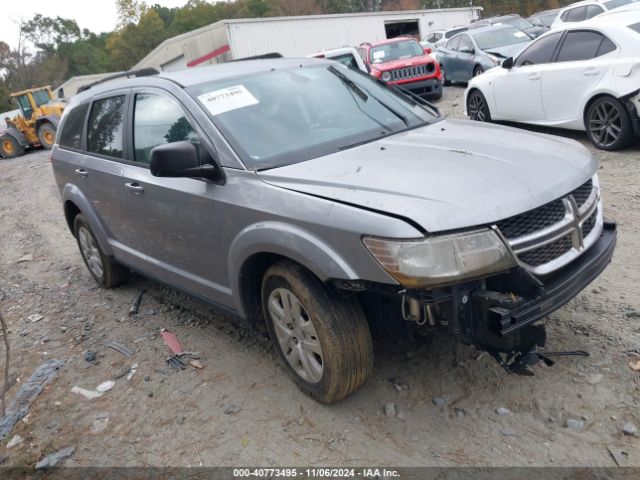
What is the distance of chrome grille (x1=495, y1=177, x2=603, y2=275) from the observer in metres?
2.56

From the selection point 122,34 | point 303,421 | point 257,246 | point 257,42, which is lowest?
point 303,421

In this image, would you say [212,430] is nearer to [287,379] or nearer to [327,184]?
[287,379]

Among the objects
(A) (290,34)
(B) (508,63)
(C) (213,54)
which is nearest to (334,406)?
(B) (508,63)

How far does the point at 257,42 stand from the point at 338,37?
21.1 feet

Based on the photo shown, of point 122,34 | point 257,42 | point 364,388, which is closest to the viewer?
point 364,388

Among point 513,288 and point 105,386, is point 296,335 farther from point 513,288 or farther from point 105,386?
point 105,386

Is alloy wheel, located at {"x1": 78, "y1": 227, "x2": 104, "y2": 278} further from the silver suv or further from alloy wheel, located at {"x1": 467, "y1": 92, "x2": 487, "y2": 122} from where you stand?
alloy wheel, located at {"x1": 467, "y1": 92, "x2": 487, "y2": 122}

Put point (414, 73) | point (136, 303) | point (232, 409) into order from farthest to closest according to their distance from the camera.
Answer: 1. point (414, 73)
2. point (136, 303)
3. point (232, 409)

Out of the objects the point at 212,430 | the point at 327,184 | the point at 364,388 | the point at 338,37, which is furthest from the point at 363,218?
the point at 338,37

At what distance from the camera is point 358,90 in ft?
13.1

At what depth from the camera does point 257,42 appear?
30.7 meters

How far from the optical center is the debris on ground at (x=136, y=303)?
16.1 feet

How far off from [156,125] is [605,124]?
562 centimetres

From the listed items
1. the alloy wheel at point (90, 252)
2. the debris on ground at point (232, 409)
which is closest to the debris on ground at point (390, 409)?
the debris on ground at point (232, 409)
